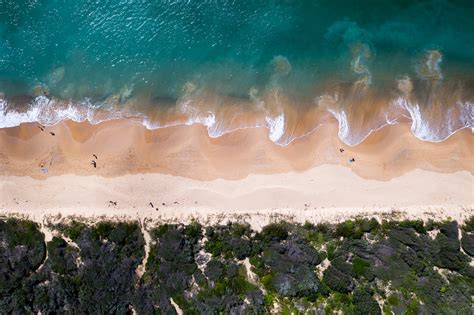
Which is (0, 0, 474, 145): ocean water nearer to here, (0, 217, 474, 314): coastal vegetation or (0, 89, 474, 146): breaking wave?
(0, 89, 474, 146): breaking wave

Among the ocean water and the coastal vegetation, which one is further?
the ocean water

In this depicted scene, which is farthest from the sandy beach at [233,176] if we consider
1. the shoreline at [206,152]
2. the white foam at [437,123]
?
the white foam at [437,123]

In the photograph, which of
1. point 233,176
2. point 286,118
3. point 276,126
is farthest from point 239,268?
point 286,118

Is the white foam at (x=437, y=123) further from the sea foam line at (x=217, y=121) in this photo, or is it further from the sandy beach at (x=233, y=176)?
the sandy beach at (x=233, y=176)

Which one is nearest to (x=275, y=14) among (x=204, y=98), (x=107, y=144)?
(x=204, y=98)

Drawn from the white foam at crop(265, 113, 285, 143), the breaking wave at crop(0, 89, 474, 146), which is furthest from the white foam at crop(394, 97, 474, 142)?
the white foam at crop(265, 113, 285, 143)

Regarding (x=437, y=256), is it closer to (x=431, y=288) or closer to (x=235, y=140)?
(x=431, y=288)
